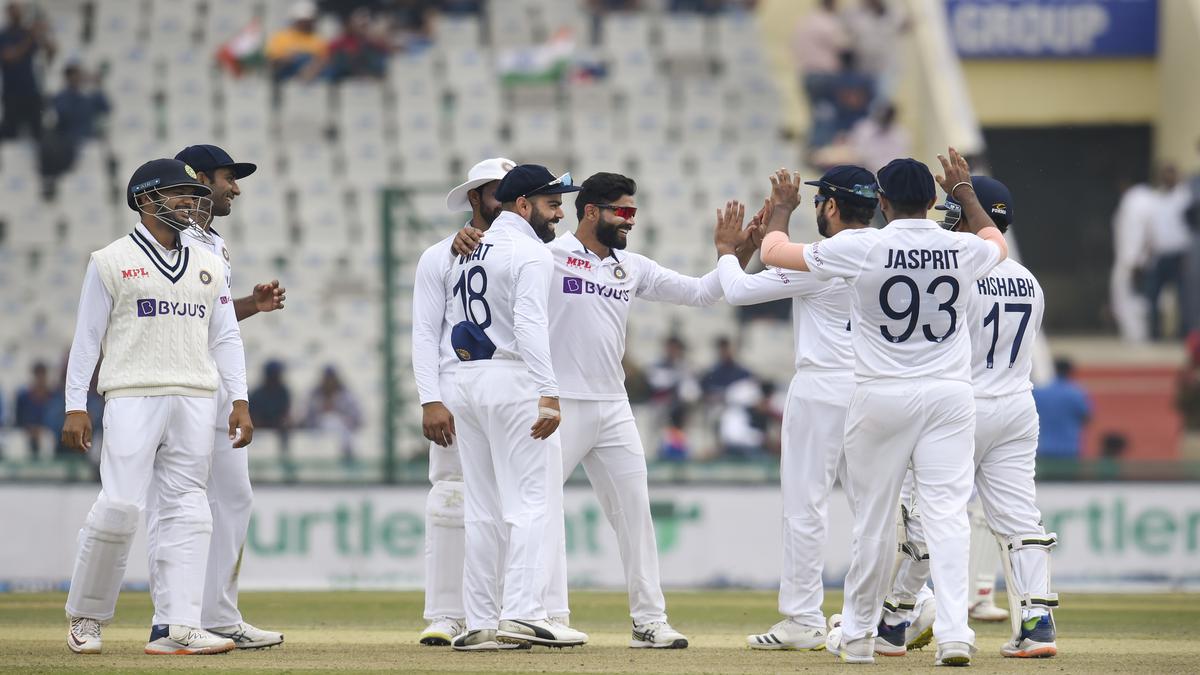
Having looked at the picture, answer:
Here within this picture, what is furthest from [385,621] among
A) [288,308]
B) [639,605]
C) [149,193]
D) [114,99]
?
[114,99]

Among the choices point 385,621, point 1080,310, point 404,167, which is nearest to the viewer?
point 385,621

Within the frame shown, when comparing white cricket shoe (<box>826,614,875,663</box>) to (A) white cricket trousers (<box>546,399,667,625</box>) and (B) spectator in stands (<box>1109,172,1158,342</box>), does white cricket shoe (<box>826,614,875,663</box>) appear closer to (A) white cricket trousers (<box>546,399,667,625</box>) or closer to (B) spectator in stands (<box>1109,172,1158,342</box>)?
(A) white cricket trousers (<box>546,399,667,625</box>)

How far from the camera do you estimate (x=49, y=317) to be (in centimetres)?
1862

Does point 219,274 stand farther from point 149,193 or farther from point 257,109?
point 257,109

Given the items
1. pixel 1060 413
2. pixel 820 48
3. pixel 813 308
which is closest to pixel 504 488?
pixel 813 308

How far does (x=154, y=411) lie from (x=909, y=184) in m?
3.37

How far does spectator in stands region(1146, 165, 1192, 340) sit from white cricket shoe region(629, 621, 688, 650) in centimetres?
1265

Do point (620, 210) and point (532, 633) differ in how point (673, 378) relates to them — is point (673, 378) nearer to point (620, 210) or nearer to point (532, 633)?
point (620, 210)

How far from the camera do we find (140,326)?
8.09 metres

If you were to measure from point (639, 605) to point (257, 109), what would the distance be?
550 inches

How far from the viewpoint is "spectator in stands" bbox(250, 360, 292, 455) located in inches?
637

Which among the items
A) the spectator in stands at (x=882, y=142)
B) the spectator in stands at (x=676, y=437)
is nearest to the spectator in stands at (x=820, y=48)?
the spectator in stands at (x=882, y=142)

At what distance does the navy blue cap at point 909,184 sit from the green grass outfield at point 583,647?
1939 mm

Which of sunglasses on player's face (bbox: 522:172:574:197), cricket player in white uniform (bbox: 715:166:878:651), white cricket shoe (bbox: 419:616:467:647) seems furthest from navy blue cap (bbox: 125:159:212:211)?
cricket player in white uniform (bbox: 715:166:878:651)
